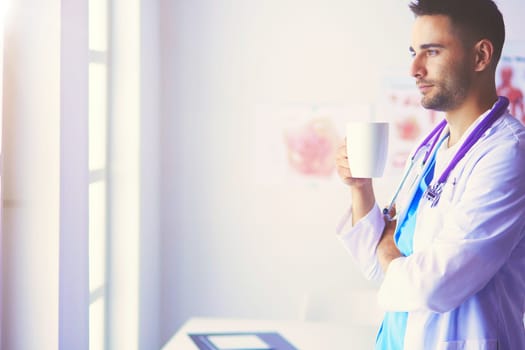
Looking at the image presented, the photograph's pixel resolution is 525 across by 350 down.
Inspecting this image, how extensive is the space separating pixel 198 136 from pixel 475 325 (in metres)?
2.29

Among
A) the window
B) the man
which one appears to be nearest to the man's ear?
the man

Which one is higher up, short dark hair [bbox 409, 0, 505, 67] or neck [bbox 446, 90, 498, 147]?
short dark hair [bbox 409, 0, 505, 67]

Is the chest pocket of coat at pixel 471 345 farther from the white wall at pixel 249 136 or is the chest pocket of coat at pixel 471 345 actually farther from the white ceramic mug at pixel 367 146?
the white wall at pixel 249 136

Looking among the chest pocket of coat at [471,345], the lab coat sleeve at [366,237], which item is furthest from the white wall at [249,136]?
the chest pocket of coat at [471,345]

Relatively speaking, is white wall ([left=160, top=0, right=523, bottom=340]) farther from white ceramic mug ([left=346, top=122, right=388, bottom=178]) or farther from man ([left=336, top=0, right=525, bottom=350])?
white ceramic mug ([left=346, top=122, right=388, bottom=178])

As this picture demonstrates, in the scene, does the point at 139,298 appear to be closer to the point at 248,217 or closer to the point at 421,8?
the point at 248,217

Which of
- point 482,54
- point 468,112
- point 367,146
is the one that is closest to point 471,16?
point 482,54

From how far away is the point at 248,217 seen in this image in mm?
3416

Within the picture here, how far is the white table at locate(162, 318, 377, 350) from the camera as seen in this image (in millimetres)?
2125

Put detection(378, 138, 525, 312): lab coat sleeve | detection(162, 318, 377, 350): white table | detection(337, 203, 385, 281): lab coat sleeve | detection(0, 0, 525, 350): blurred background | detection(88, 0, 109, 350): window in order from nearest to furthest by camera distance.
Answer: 1. detection(378, 138, 525, 312): lab coat sleeve
2. detection(337, 203, 385, 281): lab coat sleeve
3. detection(162, 318, 377, 350): white table
4. detection(88, 0, 109, 350): window
5. detection(0, 0, 525, 350): blurred background

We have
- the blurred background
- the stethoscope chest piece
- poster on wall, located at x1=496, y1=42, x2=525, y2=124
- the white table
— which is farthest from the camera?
poster on wall, located at x1=496, y1=42, x2=525, y2=124

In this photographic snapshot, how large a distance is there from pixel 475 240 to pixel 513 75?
7.64 feet

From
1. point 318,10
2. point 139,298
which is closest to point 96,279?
point 139,298

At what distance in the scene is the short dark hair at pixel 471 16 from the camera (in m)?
1.44
